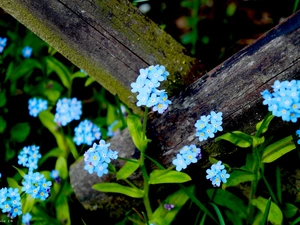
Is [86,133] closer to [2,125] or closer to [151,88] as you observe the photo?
Result: [2,125]

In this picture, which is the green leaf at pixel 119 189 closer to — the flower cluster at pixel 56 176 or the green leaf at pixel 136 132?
the green leaf at pixel 136 132

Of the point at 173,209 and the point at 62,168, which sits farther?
the point at 62,168

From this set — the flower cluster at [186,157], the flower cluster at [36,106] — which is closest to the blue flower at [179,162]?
the flower cluster at [186,157]

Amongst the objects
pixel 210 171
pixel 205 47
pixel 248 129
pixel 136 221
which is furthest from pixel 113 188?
pixel 205 47

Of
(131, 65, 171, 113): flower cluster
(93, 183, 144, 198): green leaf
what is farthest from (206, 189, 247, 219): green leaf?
(131, 65, 171, 113): flower cluster

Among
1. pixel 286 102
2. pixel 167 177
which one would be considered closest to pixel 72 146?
pixel 167 177

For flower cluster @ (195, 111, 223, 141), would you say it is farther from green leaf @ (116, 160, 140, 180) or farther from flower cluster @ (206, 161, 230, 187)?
green leaf @ (116, 160, 140, 180)
